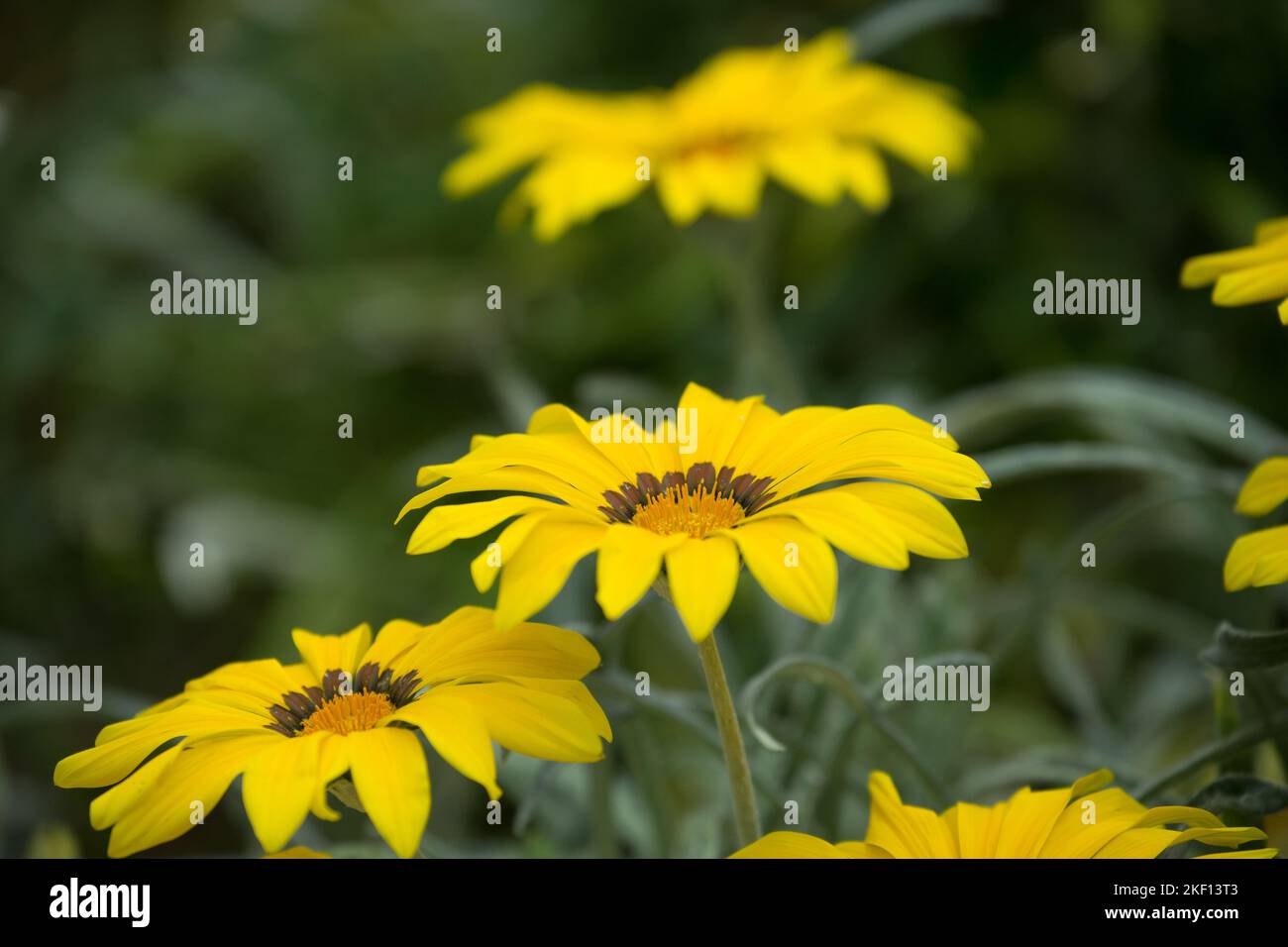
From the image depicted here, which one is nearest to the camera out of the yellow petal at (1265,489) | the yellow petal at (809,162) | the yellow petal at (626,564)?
the yellow petal at (626,564)

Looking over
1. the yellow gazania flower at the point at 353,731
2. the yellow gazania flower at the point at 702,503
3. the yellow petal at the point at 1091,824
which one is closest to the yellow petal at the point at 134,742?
the yellow gazania flower at the point at 353,731

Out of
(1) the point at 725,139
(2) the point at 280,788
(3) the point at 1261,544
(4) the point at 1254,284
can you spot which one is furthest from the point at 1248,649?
(1) the point at 725,139

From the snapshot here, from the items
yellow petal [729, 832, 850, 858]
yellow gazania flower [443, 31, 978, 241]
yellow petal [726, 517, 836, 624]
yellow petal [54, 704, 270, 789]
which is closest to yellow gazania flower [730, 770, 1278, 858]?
yellow petal [729, 832, 850, 858]

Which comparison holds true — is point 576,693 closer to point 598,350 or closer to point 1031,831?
point 1031,831

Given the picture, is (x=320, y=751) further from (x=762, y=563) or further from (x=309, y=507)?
(x=309, y=507)

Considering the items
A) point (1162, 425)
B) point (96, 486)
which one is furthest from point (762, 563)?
point (96, 486)

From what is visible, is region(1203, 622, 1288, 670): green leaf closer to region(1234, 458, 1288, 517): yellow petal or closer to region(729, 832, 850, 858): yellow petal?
region(1234, 458, 1288, 517): yellow petal

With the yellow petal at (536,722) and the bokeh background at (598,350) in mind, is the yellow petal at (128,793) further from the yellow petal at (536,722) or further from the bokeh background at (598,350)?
→ the bokeh background at (598,350)
